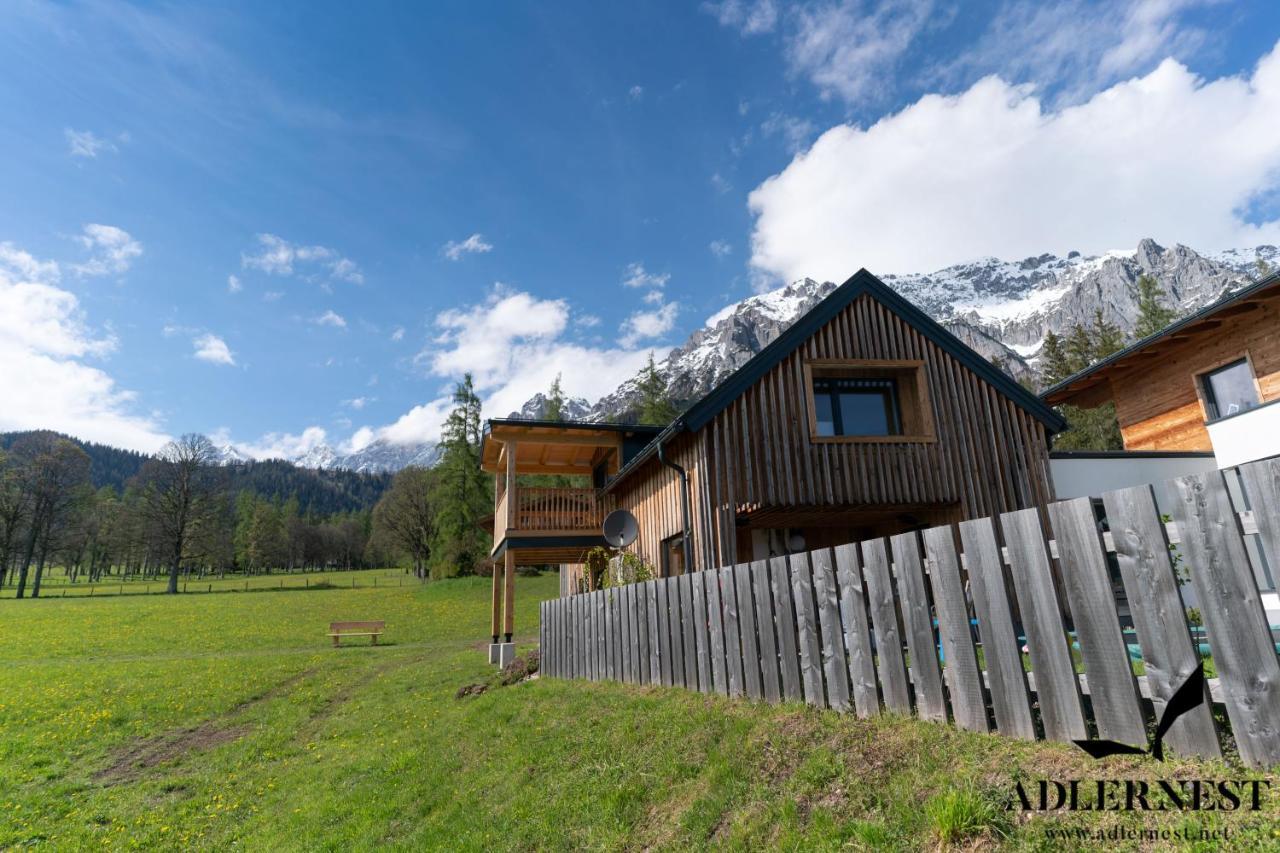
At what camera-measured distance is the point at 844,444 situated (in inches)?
509

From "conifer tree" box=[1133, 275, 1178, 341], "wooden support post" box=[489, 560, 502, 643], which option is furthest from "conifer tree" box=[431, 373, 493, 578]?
"conifer tree" box=[1133, 275, 1178, 341]

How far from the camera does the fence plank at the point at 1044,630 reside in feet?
11.6

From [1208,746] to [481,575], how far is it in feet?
154

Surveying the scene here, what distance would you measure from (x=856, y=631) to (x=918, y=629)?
612mm

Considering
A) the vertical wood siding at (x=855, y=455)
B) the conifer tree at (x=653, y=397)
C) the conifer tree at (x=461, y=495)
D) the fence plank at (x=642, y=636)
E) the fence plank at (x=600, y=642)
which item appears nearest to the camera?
the fence plank at (x=642, y=636)

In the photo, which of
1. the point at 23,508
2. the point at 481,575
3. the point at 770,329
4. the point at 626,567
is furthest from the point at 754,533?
the point at 770,329

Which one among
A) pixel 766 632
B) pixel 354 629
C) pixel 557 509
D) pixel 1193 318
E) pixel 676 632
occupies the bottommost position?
pixel 354 629

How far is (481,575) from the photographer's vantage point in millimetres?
46938

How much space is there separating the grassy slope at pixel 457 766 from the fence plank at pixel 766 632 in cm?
25

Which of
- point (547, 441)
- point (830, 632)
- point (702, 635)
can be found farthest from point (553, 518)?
point (830, 632)

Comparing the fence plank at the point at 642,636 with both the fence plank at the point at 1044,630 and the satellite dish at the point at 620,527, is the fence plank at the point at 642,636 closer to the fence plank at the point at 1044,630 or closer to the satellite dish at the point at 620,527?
the satellite dish at the point at 620,527

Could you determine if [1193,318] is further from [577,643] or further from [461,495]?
[461,495]

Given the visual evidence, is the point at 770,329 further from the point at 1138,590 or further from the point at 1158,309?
the point at 1138,590

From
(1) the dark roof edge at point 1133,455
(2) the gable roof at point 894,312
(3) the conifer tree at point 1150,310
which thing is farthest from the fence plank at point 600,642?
(3) the conifer tree at point 1150,310
